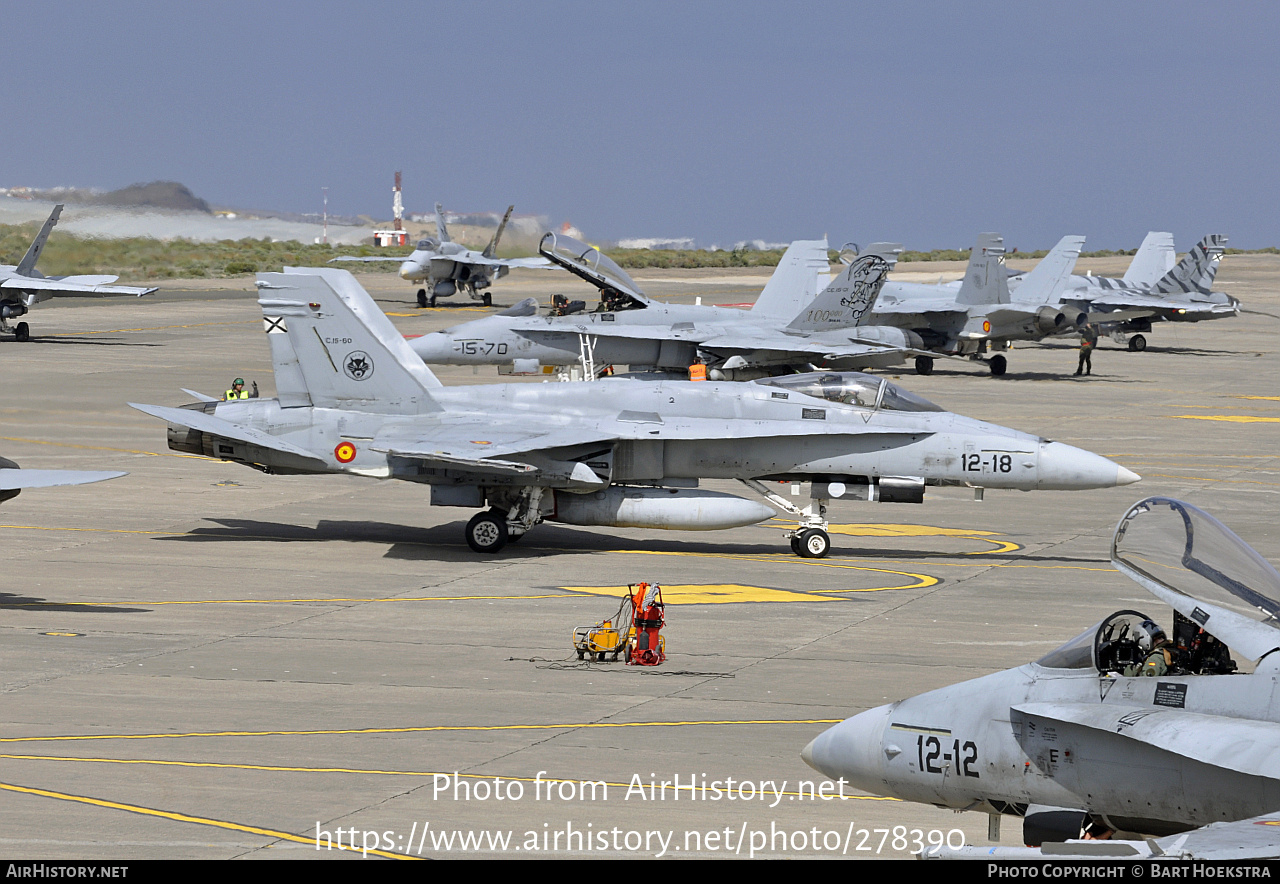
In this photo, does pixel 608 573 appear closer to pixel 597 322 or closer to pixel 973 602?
pixel 973 602

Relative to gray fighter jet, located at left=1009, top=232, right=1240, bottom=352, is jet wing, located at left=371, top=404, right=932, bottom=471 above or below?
below

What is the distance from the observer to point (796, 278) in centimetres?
4431

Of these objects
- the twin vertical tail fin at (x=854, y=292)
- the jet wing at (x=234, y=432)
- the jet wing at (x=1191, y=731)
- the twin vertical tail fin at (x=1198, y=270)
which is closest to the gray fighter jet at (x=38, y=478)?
the jet wing at (x=234, y=432)

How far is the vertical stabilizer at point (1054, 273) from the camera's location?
51.5 meters

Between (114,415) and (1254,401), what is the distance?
102 ft

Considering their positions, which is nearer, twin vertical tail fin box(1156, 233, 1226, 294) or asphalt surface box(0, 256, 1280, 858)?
asphalt surface box(0, 256, 1280, 858)

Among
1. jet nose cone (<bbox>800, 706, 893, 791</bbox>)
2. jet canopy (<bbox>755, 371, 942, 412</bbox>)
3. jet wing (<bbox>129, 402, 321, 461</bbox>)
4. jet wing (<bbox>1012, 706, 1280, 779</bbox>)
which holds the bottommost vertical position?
jet nose cone (<bbox>800, 706, 893, 791</bbox>)

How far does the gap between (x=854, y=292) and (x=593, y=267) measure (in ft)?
24.5

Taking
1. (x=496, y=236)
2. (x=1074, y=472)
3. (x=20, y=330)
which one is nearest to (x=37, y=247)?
(x=20, y=330)

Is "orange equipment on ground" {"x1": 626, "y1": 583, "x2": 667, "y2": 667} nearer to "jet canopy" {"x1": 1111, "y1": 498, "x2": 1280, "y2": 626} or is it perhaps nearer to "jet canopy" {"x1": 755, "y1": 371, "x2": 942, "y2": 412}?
"jet canopy" {"x1": 755, "y1": 371, "x2": 942, "y2": 412}

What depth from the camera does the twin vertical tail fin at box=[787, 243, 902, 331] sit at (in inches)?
1576

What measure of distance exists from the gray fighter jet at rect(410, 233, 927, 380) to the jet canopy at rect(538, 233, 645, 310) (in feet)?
0.17

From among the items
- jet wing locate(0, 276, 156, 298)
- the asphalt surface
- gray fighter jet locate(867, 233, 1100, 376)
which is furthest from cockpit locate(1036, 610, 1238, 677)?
jet wing locate(0, 276, 156, 298)

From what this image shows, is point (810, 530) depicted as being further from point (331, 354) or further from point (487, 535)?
point (331, 354)
